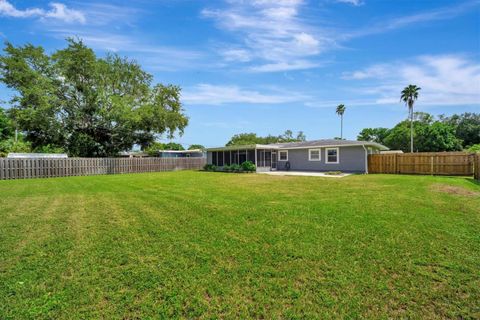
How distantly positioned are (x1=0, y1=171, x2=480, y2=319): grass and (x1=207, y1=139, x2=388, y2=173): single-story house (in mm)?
12800

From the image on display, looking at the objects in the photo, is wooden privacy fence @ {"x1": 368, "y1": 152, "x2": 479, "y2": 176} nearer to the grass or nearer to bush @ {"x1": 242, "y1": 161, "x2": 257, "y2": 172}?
bush @ {"x1": 242, "y1": 161, "x2": 257, "y2": 172}

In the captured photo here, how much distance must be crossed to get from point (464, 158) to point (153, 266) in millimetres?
19075

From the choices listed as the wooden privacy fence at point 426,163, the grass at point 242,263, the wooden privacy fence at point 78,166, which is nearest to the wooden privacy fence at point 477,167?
the wooden privacy fence at point 426,163

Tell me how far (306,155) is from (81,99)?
21211 millimetres

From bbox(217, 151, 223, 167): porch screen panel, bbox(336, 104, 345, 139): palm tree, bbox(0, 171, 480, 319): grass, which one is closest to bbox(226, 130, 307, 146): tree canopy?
bbox(336, 104, 345, 139): palm tree

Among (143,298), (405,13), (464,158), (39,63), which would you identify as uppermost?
(39,63)

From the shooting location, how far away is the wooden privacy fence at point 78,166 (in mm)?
16562

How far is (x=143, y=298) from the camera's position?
110 inches

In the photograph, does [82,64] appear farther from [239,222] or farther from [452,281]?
[452,281]

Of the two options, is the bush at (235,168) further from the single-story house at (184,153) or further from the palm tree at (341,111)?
the palm tree at (341,111)

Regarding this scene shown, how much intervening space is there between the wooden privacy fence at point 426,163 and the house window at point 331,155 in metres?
2.35

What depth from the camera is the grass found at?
8.68 feet

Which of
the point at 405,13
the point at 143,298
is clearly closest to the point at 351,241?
the point at 143,298

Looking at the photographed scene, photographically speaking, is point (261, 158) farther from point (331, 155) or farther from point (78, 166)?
point (78, 166)
